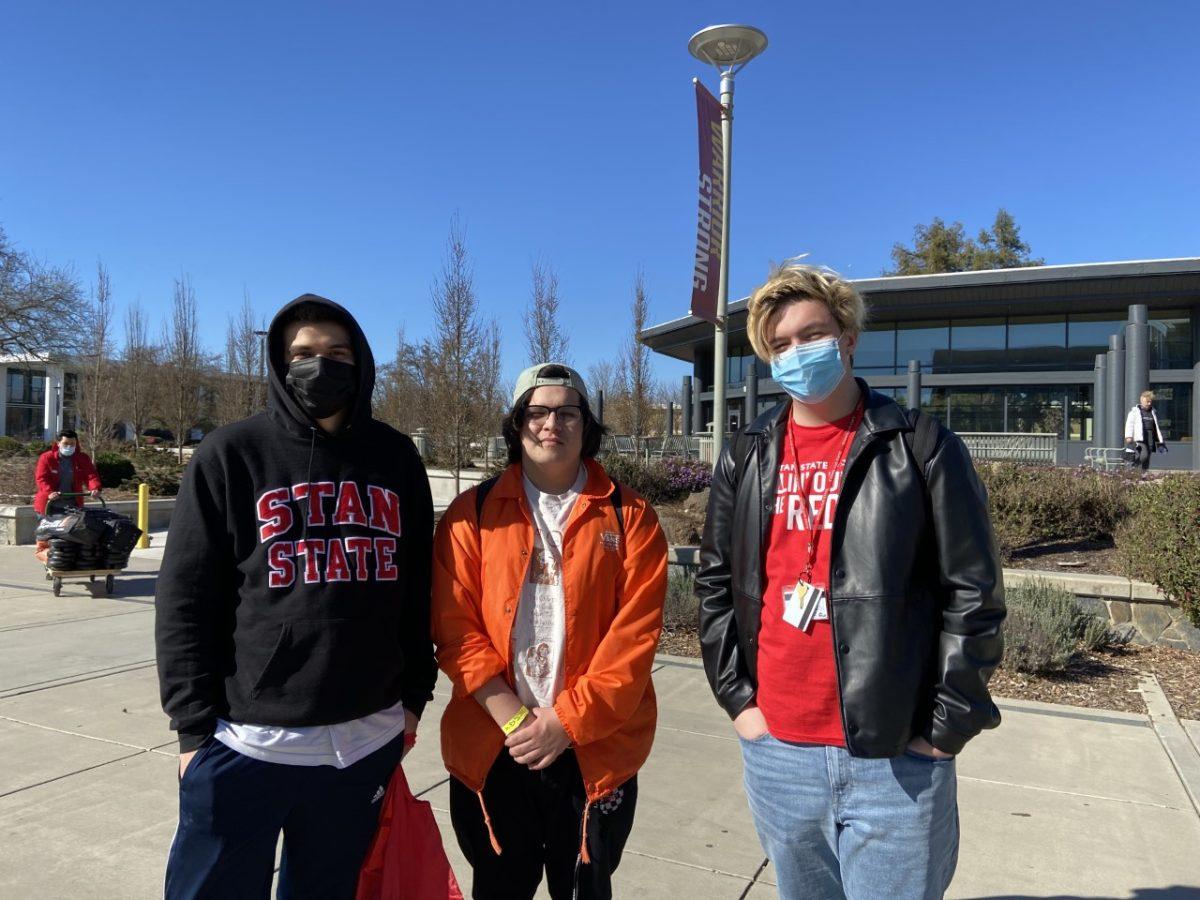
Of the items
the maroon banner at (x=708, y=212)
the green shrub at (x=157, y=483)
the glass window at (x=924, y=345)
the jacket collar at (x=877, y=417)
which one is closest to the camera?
the jacket collar at (x=877, y=417)

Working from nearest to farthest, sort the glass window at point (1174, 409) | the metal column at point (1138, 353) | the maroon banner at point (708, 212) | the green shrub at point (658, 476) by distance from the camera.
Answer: the maroon banner at point (708, 212), the green shrub at point (658, 476), the metal column at point (1138, 353), the glass window at point (1174, 409)

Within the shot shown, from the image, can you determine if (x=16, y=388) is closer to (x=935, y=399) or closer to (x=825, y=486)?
(x=935, y=399)

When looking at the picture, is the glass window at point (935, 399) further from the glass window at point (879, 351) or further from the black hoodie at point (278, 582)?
the black hoodie at point (278, 582)

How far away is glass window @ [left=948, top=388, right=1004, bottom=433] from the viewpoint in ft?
92.3

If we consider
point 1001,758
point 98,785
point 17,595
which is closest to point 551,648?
point 98,785

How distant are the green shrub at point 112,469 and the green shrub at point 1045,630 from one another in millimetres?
17350

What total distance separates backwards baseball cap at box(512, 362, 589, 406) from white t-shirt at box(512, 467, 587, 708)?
414 millimetres

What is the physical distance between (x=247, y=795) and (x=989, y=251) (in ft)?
173

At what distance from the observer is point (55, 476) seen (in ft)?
32.5

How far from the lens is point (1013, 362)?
91.9 feet

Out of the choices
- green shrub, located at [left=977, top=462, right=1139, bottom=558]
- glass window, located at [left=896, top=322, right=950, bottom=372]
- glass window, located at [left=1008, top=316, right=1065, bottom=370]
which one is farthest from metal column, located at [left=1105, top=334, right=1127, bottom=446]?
green shrub, located at [left=977, top=462, right=1139, bottom=558]

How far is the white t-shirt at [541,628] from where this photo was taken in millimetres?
2332

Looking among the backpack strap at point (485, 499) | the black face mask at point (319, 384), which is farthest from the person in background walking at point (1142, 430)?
the black face mask at point (319, 384)

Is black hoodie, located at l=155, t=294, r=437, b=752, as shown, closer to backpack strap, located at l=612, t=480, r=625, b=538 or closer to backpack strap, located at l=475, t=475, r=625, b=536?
backpack strap, located at l=475, t=475, r=625, b=536
